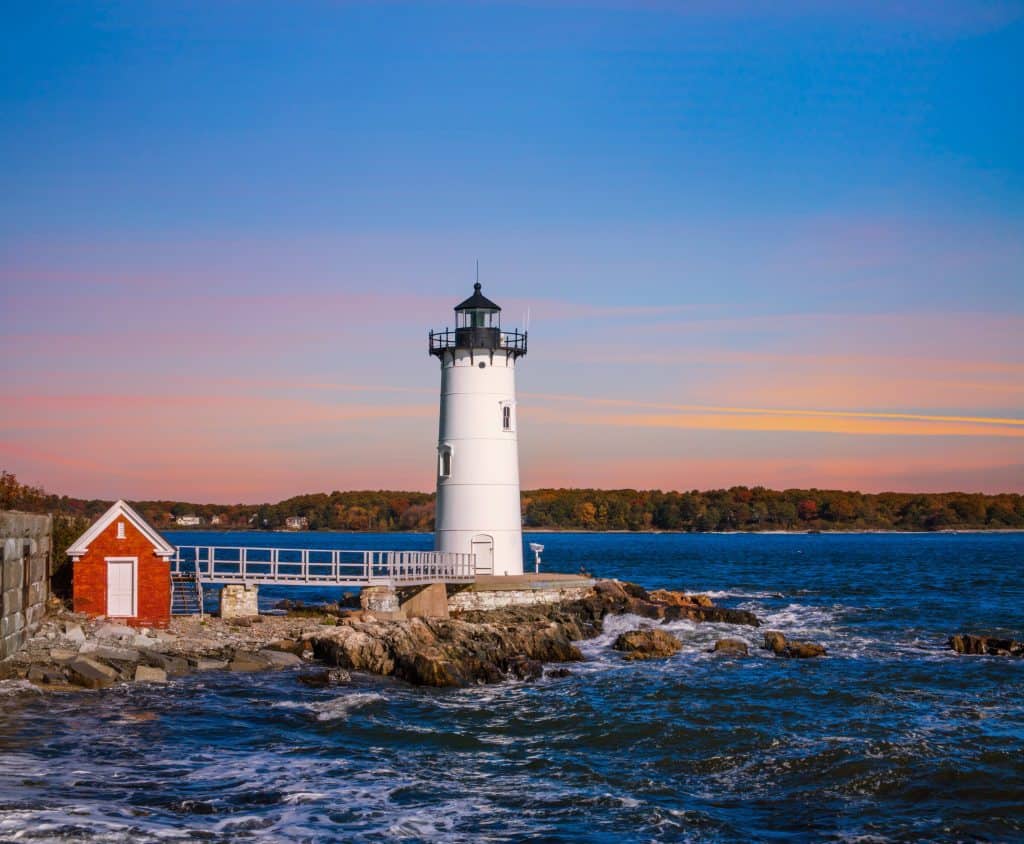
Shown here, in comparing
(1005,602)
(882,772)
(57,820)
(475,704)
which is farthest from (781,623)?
(57,820)

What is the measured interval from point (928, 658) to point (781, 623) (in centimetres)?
965

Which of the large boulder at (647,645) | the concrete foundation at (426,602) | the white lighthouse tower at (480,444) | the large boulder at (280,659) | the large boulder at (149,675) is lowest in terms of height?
the large boulder at (647,645)

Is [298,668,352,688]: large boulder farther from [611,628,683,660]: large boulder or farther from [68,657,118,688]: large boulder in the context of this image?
[611,628,683,660]: large boulder

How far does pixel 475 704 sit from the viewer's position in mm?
22875

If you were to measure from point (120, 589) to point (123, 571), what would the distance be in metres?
0.45

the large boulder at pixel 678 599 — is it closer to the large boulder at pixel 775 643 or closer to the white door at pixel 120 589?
the large boulder at pixel 775 643

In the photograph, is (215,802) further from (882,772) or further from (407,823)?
(882,772)

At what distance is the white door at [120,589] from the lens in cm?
2830

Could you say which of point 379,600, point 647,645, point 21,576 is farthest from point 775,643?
point 21,576

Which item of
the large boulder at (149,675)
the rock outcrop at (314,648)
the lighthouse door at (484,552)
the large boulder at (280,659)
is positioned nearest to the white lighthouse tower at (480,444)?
the lighthouse door at (484,552)

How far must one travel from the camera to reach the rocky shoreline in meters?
22.8

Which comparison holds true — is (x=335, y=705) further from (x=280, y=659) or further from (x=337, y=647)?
(x=337, y=647)

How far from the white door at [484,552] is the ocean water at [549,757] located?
323 inches

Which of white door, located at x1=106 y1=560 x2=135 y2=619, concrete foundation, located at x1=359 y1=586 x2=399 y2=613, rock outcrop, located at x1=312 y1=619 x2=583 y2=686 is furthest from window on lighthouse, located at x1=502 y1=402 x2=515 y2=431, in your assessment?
white door, located at x1=106 y1=560 x2=135 y2=619
